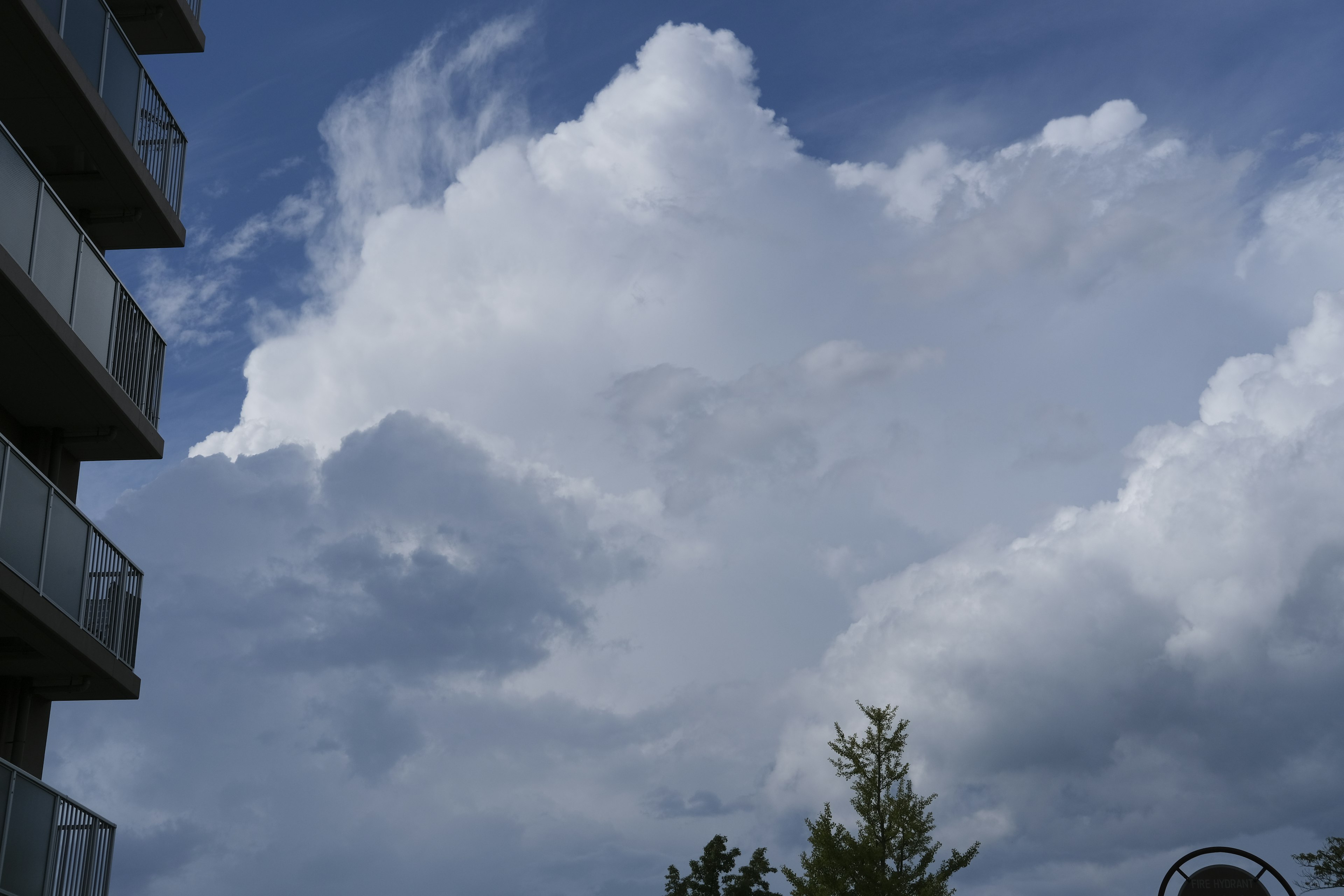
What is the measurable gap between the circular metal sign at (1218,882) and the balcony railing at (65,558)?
659 inches

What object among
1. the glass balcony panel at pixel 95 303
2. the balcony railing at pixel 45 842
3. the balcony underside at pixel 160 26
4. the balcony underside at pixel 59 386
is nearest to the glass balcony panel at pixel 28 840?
the balcony railing at pixel 45 842

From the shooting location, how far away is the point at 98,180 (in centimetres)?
1917

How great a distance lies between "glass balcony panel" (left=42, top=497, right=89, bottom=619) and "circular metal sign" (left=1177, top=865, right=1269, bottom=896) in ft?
55.8

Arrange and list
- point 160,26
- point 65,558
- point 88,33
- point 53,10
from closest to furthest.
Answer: point 65,558 < point 53,10 < point 88,33 < point 160,26

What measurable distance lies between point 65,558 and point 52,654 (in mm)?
1398

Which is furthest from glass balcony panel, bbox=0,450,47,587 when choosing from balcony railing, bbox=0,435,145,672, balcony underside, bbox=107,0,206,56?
balcony underside, bbox=107,0,206,56

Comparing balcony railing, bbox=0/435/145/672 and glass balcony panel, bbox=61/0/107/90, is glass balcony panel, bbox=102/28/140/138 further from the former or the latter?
balcony railing, bbox=0/435/145/672

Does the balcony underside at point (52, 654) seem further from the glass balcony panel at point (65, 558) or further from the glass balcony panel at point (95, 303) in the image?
the glass balcony panel at point (95, 303)

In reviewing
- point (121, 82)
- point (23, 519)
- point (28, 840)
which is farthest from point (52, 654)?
point (121, 82)

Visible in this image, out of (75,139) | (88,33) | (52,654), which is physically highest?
(88,33)

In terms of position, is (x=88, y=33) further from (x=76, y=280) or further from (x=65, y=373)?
(x=65, y=373)

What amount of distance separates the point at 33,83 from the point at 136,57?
2.49 m

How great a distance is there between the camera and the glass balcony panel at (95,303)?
56.1ft

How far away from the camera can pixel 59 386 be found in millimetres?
17438
